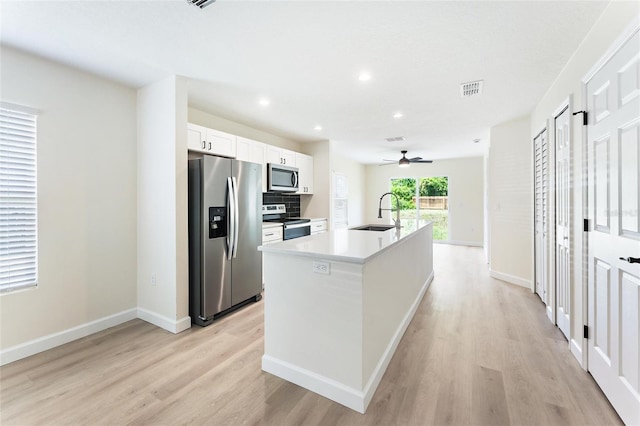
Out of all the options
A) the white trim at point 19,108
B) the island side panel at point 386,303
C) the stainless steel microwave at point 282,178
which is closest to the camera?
the island side panel at point 386,303

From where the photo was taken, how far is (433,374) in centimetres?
198

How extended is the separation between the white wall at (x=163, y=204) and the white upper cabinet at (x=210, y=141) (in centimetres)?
42

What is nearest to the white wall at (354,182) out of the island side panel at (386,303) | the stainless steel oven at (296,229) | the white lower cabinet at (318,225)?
the white lower cabinet at (318,225)

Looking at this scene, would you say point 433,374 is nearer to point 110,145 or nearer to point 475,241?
point 110,145

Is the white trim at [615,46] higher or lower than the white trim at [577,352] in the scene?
higher

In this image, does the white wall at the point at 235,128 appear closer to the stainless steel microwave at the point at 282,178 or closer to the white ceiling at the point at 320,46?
the white ceiling at the point at 320,46

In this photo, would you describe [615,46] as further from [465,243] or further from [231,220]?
[465,243]

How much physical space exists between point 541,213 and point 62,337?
16.9 ft

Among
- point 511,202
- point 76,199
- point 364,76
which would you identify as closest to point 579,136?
point 364,76

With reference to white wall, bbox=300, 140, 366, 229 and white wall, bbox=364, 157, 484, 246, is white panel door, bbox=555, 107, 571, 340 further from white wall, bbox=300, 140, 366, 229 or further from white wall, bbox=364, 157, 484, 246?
white wall, bbox=364, 157, 484, 246

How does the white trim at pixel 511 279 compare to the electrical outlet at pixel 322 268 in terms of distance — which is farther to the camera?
the white trim at pixel 511 279

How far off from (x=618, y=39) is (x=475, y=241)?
677cm

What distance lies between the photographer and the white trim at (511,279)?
392 cm

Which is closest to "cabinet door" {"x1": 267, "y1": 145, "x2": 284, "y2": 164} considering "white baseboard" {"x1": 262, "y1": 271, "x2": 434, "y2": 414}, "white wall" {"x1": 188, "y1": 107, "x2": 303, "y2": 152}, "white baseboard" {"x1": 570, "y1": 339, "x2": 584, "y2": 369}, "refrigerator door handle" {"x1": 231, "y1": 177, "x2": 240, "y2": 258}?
"white wall" {"x1": 188, "y1": 107, "x2": 303, "y2": 152}
